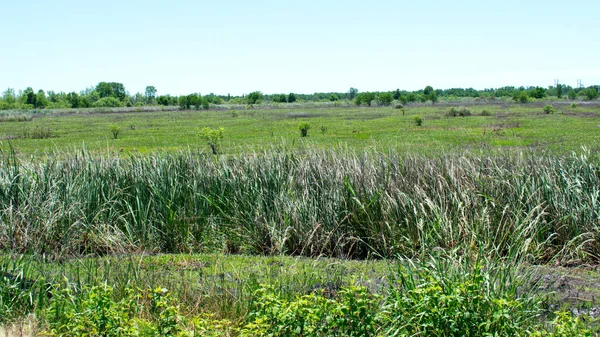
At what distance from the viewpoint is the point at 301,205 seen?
8.22 metres

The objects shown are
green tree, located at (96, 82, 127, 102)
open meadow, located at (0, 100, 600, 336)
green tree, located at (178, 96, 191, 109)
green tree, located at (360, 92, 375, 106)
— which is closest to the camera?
open meadow, located at (0, 100, 600, 336)

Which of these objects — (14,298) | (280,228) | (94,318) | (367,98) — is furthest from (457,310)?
(367,98)

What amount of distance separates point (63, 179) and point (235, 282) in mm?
4429

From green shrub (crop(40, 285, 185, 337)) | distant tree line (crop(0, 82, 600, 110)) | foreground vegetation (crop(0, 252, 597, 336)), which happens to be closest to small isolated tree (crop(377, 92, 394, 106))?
distant tree line (crop(0, 82, 600, 110))

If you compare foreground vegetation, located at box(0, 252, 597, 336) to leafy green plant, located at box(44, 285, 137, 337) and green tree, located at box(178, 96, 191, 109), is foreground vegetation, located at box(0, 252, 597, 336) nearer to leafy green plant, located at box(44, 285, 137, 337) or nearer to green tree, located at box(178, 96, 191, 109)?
leafy green plant, located at box(44, 285, 137, 337)

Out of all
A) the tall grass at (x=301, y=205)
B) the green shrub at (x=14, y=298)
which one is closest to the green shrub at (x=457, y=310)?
the tall grass at (x=301, y=205)

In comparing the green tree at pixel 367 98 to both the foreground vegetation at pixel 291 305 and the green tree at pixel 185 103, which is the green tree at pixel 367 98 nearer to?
the green tree at pixel 185 103

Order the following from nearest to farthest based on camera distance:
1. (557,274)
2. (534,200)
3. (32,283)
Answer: (32,283) < (557,274) < (534,200)

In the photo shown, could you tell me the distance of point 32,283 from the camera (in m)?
5.81

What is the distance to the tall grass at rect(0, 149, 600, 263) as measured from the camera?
7.69m

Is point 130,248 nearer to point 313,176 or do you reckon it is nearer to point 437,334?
point 313,176

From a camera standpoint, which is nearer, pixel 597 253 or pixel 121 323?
pixel 121 323

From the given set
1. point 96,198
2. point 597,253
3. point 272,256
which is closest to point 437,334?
point 272,256

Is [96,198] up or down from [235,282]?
up
